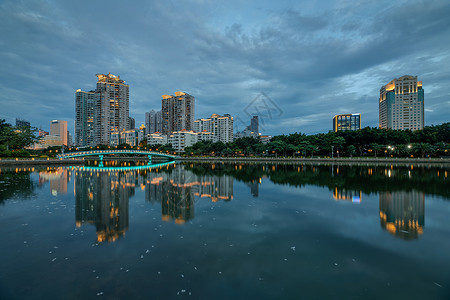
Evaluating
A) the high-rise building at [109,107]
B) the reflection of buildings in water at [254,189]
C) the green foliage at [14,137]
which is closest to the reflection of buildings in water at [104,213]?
the reflection of buildings in water at [254,189]

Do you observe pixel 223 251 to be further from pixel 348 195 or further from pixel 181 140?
pixel 181 140

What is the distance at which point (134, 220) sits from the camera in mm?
11398

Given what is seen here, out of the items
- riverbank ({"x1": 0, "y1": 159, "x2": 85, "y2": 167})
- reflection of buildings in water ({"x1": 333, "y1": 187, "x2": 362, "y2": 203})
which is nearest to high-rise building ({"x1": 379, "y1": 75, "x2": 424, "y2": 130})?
reflection of buildings in water ({"x1": 333, "y1": 187, "x2": 362, "y2": 203})

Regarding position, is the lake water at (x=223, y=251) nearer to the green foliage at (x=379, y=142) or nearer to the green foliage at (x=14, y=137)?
the green foliage at (x=14, y=137)

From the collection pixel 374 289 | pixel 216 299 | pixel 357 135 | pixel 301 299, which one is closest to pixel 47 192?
pixel 216 299

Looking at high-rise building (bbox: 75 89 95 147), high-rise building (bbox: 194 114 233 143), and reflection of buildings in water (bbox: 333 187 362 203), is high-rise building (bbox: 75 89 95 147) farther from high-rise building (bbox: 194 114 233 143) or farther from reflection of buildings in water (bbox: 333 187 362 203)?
reflection of buildings in water (bbox: 333 187 362 203)

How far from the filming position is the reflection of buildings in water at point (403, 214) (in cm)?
995

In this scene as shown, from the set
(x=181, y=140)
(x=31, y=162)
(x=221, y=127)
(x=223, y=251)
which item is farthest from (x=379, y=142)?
(x=31, y=162)

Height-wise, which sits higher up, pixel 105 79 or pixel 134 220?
pixel 105 79

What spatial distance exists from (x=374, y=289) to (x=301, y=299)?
2.11m

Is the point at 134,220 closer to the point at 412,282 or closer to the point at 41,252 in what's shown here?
the point at 41,252

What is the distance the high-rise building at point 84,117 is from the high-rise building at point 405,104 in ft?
707

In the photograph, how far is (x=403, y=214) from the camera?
1234 centimetres

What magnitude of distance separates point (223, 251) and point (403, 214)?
11.1 meters
